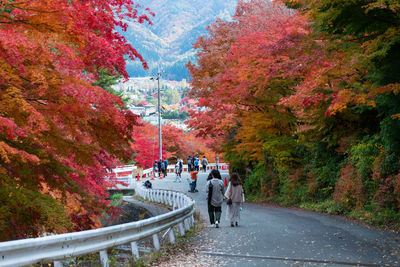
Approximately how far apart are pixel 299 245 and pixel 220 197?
445cm

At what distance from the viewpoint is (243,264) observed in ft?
25.4

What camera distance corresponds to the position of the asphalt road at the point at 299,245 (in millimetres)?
7922

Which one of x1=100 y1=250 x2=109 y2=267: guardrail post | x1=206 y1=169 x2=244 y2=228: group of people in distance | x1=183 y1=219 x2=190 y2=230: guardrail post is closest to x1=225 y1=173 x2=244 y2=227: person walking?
x1=206 y1=169 x2=244 y2=228: group of people in distance

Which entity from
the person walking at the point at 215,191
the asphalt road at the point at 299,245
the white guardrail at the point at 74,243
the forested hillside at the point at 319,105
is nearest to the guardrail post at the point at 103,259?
the white guardrail at the point at 74,243

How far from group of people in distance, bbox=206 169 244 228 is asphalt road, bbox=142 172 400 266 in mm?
463

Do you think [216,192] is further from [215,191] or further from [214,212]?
[214,212]

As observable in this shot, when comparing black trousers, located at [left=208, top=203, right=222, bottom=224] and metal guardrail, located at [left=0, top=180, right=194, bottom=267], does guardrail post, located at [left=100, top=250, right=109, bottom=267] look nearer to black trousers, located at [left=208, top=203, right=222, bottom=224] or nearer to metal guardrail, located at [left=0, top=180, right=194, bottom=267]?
metal guardrail, located at [left=0, top=180, right=194, bottom=267]

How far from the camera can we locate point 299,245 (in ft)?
31.6

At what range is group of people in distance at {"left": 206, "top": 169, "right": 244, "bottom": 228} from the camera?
540 inches

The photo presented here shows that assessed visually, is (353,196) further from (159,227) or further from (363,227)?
(159,227)

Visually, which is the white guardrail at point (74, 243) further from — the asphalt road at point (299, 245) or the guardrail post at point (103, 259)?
the asphalt road at point (299, 245)

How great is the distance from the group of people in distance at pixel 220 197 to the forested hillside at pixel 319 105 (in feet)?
9.99

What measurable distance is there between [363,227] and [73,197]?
8.53 m

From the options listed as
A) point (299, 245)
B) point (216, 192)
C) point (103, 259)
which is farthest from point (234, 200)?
point (103, 259)
